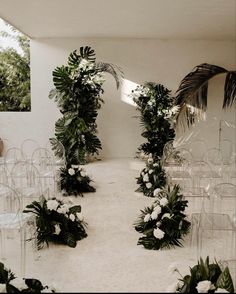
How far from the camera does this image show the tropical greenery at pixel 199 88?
7965mm

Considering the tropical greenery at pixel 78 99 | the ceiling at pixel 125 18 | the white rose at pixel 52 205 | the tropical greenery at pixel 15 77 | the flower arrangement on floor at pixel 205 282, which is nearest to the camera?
the flower arrangement on floor at pixel 205 282

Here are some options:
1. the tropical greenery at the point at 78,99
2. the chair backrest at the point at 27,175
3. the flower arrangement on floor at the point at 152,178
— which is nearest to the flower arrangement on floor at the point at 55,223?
the chair backrest at the point at 27,175

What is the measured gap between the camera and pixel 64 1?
499 centimetres

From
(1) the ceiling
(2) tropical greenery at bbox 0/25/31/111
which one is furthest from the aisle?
(2) tropical greenery at bbox 0/25/31/111

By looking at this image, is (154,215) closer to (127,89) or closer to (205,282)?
(205,282)

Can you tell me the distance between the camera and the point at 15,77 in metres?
9.19

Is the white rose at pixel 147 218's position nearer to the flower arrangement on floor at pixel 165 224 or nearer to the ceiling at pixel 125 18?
the flower arrangement on floor at pixel 165 224

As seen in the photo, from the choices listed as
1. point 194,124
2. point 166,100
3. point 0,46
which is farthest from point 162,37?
point 0,46

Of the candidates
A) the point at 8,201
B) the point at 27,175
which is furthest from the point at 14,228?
the point at 27,175

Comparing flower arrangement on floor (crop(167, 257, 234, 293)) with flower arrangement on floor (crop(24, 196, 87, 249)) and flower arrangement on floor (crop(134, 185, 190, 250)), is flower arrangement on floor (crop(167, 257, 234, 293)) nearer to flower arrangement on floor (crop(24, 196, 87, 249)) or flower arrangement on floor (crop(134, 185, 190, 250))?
flower arrangement on floor (crop(134, 185, 190, 250))

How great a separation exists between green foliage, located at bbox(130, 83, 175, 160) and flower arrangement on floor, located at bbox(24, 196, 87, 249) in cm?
402

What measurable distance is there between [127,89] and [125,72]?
1.27 feet

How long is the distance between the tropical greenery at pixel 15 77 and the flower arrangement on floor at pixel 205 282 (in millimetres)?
7616

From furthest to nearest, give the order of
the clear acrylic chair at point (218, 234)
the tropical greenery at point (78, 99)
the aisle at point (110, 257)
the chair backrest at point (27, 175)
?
the tropical greenery at point (78, 99), the chair backrest at point (27, 175), the clear acrylic chair at point (218, 234), the aisle at point (110, 257)
